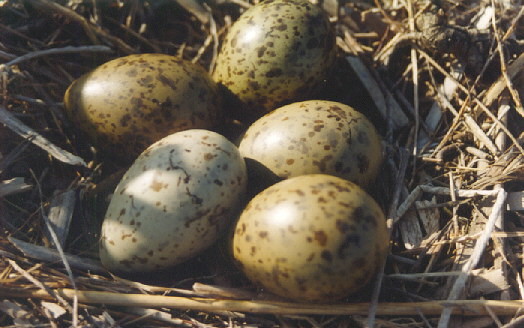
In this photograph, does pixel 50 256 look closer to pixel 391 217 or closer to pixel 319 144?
pixel 319 144

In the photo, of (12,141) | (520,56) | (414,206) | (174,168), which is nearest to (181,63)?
(174,168)

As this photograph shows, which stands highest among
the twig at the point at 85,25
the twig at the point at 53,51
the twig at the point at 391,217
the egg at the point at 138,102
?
the twig at the point at 85,25

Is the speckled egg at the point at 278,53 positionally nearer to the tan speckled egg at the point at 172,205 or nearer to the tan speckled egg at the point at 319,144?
the tan speckled egg at the point at 319,144

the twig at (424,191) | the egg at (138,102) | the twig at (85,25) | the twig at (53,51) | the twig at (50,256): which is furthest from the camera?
the twig at (85,25)

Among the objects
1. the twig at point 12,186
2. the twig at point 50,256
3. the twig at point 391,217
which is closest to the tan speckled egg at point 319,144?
the twig at point 391,217

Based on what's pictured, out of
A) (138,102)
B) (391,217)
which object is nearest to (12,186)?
(138,102)

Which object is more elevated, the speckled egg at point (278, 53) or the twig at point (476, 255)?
the speckled egg at point (278, 53)
